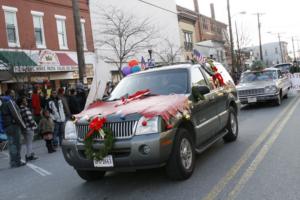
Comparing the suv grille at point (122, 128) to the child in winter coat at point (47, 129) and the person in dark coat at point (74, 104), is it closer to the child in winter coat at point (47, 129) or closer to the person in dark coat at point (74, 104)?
the child in winter coat at point (47, 129)

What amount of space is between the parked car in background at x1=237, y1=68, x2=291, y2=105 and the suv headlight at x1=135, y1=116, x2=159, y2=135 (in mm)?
11431

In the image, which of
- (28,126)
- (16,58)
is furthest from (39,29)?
(28,126)

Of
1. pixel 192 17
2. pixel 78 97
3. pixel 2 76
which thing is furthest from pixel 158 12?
pixel 78 97

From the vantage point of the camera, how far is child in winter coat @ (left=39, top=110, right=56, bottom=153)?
1119 centimetres

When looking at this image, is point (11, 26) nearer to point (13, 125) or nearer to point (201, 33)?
point (13, 125)

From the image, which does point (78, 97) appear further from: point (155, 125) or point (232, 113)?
point (155, 125)

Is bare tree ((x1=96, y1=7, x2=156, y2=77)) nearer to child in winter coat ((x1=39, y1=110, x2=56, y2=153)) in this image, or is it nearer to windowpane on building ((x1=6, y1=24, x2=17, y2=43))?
windowpane on building ((x1=6, y1=24, x2=17, y2=43))

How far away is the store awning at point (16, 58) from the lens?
19.4 metres

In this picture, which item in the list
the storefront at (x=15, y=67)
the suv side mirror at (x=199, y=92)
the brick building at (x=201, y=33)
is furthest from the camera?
the brick building at (x=201, y=33)

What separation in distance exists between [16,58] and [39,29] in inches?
165

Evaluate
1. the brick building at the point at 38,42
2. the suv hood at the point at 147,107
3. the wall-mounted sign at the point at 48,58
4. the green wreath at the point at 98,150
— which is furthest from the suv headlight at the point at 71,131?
the wall-mounted sign at the point at 48,58

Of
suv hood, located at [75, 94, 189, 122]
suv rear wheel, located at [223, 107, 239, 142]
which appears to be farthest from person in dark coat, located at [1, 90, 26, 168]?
suv rear wheel, located at [223, 107, 239, 142]

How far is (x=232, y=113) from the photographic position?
9.63m

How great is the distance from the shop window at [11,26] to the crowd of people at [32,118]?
7.64 meters
